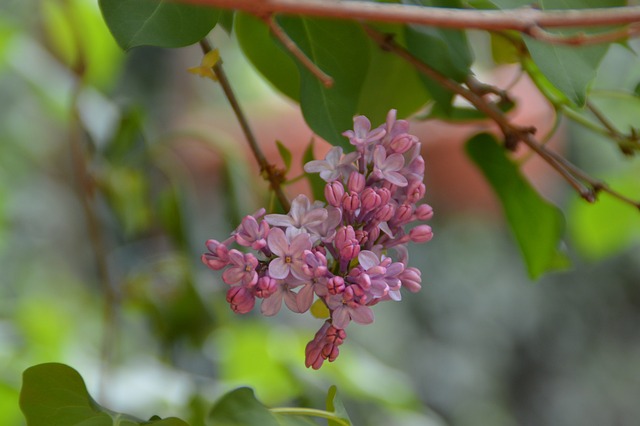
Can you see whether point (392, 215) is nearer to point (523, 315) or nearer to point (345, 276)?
point (345, 276)

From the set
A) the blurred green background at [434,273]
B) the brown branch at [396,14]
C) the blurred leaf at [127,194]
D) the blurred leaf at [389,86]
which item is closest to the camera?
the brown branch at [396,14]

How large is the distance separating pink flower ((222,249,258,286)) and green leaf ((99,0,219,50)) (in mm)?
99

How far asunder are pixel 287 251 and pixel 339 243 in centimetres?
2

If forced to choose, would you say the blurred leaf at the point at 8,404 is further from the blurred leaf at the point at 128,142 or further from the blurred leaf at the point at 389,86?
the blurred leaf at the point at 389,86

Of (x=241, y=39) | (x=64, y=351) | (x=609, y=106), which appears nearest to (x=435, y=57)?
(x=241, y=39)

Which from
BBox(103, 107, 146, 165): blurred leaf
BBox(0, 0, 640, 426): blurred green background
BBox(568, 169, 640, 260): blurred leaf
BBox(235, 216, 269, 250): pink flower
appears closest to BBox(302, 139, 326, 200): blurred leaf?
BBox(235, 216, 269, 250): pink flower

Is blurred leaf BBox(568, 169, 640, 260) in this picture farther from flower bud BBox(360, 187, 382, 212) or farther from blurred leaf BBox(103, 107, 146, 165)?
flower bud BBox(360, 187, 382, 212)

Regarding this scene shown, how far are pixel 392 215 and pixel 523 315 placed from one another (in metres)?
1.81

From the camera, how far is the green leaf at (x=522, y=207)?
460 millimetres

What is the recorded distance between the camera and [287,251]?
0.29 metres

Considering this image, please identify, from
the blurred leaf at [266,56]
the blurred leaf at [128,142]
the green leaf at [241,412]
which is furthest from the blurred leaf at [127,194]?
the green leaf at [241,412]

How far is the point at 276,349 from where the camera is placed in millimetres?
859

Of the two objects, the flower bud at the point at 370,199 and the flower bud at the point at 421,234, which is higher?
the flower bud at the point at 370,199

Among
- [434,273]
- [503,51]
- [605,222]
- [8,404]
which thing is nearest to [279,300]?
[503,51]
